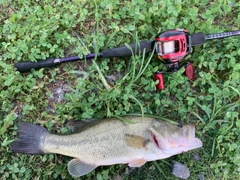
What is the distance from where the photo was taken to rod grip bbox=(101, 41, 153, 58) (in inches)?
143

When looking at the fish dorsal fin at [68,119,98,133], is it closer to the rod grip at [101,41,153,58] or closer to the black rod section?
the rod grip at [101,41,153,58]

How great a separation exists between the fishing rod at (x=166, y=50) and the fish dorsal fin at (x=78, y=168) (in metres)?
1.05

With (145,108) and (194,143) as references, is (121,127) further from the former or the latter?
(194,143)

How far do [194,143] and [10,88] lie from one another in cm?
199

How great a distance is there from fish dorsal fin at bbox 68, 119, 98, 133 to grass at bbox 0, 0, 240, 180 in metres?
0.09

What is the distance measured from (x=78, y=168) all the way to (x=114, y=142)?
47cm

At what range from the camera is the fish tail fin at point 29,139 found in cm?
351

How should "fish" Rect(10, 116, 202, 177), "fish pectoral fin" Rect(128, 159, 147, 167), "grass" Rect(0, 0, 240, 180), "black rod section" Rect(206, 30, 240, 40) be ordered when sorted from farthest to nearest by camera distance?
"grass" Rect(0, 0, 240, 180) → "black rod section" Rect(206, 30, 240, 40) → "fish pectoral fin" Rect(128, 159, 147, 167) → "fish" Rect(10, 116, 202, 177)

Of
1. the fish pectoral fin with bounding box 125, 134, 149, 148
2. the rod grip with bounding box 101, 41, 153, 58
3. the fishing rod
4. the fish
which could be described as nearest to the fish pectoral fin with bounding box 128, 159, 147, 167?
the fish

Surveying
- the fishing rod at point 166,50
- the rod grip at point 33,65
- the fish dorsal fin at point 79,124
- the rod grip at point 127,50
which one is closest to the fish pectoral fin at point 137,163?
the fish dorsal fin at point 79,124

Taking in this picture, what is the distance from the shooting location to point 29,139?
3525mm

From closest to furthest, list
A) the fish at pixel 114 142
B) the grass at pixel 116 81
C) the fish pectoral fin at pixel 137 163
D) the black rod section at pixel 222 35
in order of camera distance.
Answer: the fish at pixel 114 142, the fish pectoral fin at pixel 137 163, the black rod section at pixel 222 35, the grass at pixel 116 81

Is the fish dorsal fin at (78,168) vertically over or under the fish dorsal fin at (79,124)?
under

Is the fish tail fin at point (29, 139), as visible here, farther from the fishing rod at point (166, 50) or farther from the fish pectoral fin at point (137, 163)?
the fish pectoral fin at point (137, 163)
